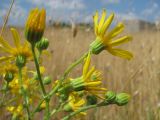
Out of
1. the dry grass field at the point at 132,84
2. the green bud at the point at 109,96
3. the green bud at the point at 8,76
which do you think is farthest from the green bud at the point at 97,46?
the dry grass field at the point at 132,84

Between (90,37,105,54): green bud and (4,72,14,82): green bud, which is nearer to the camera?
(90,37,105,54): green bud

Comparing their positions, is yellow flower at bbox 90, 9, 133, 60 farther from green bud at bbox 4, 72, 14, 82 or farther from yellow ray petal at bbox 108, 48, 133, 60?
green bud at bbox 4, 72, 14, 82

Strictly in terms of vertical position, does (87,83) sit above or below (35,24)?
below

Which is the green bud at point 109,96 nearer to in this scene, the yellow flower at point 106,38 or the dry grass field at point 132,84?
the yellow flower at point 106,38

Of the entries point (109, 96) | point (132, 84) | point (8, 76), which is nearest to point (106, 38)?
point (109, 96)

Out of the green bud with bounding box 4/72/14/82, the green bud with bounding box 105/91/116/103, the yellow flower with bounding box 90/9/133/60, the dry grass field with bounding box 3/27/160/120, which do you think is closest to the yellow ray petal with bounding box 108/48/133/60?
the yellow flower with bounding box 90/9/133/60

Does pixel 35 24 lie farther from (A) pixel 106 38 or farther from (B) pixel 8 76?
(B) pixel 8 76
